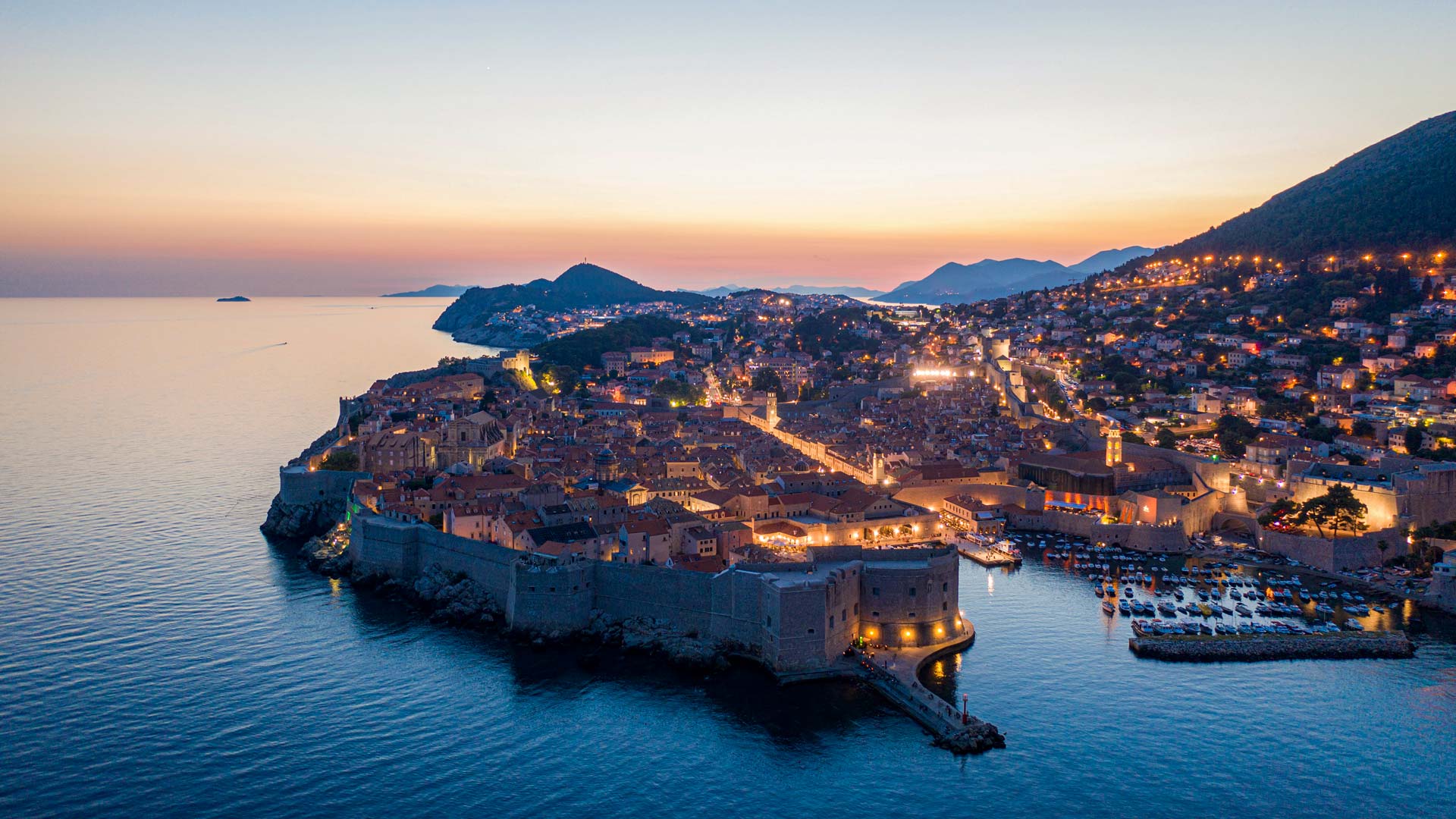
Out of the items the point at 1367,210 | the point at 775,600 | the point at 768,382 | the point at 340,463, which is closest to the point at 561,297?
the point at 768,382

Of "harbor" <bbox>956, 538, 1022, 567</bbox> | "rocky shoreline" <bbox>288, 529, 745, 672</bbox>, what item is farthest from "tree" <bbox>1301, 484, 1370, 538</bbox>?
"rocky shoreline" <bbox>288, 529, 745, 672</bbox>

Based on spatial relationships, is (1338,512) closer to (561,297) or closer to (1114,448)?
(1114,448)

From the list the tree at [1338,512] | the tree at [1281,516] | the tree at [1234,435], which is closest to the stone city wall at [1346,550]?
the tree at [1338,512]

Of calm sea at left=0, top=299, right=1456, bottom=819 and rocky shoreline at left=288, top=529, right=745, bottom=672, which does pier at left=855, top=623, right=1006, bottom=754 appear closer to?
calm sea at left=0, top=299, right=1456, bottom=819

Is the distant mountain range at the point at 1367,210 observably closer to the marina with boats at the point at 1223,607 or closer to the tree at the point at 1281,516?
the tree at the point at 1281,516

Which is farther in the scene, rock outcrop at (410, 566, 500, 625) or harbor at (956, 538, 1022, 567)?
harbor at (956, 538, 1022, 567)

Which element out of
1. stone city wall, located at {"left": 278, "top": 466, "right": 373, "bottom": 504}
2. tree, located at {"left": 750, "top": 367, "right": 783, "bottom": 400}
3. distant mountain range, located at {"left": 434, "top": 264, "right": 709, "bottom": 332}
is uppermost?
distant mountain range, located at {"left": 434, "top": 264, "right": 709, "bottom": 332}

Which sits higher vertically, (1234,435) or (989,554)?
(1234,435)

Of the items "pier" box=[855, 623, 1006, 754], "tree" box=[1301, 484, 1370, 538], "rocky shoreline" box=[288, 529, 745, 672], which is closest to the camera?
"pier" box=[855, 623, 1006, 754]
